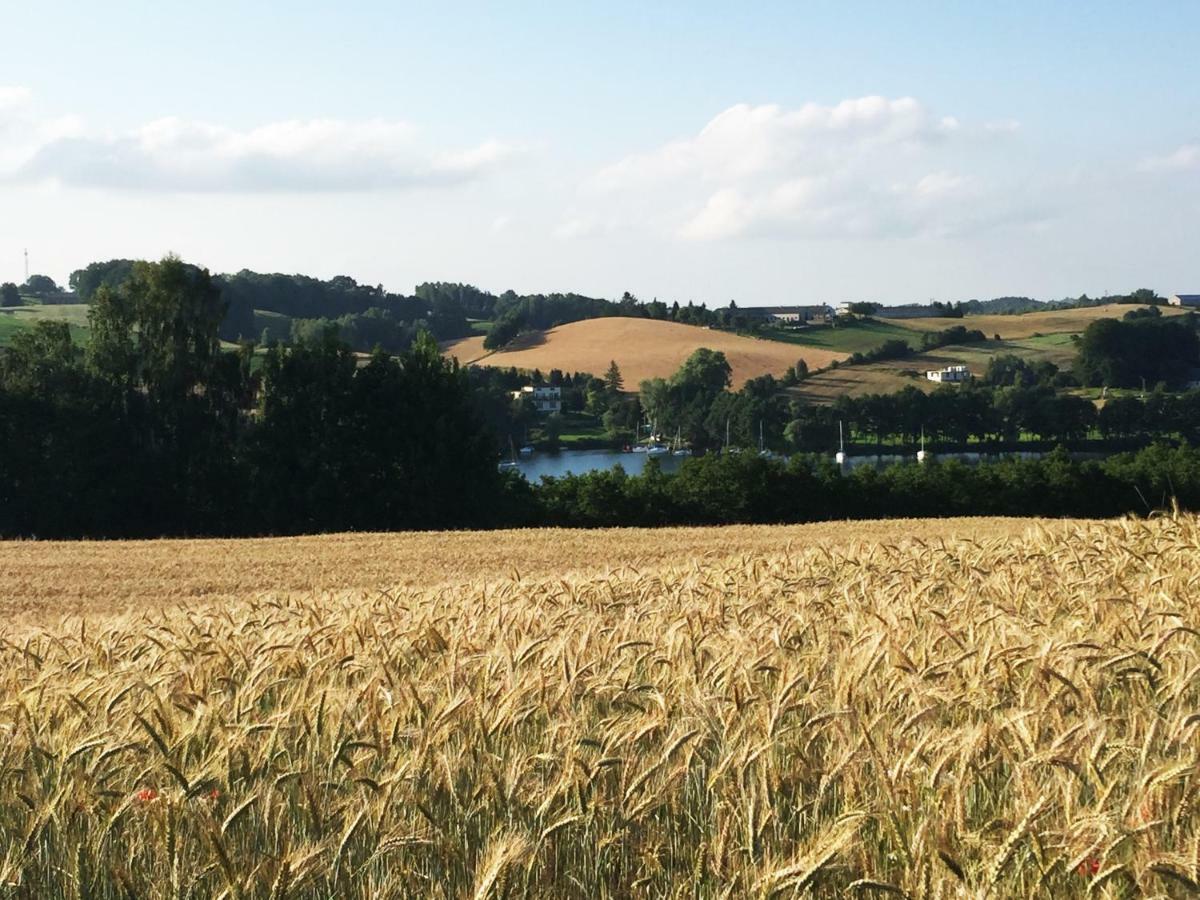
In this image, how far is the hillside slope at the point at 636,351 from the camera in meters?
112

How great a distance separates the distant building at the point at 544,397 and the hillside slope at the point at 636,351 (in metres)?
8.93

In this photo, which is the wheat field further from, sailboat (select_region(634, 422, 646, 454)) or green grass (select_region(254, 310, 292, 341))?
green grass (select_region(254, 310, 292, 341))

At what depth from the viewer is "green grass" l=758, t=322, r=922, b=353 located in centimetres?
12744

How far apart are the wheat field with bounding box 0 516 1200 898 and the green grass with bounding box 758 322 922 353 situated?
120 metres

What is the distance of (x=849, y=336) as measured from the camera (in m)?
134

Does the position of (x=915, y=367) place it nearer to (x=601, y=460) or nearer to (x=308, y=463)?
(x=601, y=460)

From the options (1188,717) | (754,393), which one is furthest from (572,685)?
(754,393)

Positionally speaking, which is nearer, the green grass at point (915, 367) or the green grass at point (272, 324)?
the green grass at point (915, 367)

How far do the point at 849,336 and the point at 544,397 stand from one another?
155 feet

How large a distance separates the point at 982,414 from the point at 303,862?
7597cm

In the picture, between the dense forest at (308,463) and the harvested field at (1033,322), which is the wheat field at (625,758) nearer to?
the dense forest at (308,463)

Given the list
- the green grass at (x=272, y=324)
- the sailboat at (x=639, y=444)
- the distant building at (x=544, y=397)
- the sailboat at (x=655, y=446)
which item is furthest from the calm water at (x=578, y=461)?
the green grass at (x=272, y=324)

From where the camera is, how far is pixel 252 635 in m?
7.36

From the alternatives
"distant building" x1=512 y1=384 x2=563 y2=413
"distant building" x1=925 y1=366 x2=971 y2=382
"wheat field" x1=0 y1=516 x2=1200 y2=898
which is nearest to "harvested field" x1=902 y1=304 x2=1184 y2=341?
"distant building" x1=925 y1=366 x2=971 y2=382
